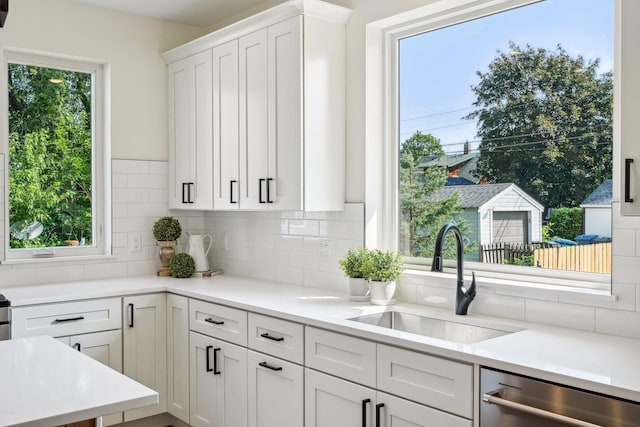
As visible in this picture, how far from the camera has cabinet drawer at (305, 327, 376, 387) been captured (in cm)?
241

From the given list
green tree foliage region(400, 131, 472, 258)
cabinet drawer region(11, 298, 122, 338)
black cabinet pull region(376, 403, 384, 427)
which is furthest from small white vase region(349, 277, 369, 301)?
cabinet drawer region(11, 298, 122, 338)

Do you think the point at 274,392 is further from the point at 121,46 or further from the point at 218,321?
the point at 121,46

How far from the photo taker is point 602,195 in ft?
8.32

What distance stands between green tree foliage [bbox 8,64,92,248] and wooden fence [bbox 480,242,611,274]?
2724 millimetres

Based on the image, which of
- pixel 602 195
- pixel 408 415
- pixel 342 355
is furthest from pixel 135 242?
pixel 602 195

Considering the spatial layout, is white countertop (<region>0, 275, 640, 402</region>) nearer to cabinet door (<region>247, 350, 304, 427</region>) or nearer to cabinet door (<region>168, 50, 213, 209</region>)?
cabinet door (<region>247, 350, 304, 427</region>)

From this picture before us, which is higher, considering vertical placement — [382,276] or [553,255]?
[553,255]

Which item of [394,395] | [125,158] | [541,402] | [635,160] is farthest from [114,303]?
[635,160]

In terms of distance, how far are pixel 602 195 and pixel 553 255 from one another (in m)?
0.34

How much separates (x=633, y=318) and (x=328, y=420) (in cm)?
129

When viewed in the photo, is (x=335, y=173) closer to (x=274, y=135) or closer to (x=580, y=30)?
(x=274, y=135)

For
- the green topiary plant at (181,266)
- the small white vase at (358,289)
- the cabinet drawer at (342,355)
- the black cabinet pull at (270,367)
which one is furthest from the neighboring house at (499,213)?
the green topiary plant at (181,266)

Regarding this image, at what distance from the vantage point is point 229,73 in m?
3.76

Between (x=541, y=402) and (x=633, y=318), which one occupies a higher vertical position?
(x=633, y=318)
